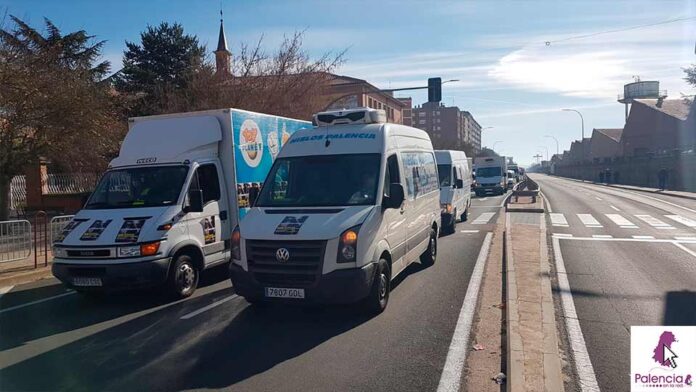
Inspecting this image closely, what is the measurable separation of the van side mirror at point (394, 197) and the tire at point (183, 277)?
3.42m

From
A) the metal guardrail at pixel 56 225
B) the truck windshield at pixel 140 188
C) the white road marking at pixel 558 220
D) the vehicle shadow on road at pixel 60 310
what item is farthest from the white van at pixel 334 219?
the white road marking at pixel 558 220

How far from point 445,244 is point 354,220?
753 centimetres

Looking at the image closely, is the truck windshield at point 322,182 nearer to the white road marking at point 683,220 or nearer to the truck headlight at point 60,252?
the truck headlight at point 60,252

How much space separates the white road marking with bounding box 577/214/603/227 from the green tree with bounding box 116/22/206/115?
2417 cm

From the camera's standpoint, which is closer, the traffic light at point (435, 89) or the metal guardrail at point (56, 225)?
the metal guardrail at point (56, 225)

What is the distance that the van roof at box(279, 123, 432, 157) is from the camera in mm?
7703

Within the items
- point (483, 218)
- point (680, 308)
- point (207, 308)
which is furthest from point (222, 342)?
point (483, 218)

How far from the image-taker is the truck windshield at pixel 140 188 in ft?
27.4

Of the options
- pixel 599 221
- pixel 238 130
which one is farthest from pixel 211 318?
pixel 599 221

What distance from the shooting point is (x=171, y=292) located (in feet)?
26.7

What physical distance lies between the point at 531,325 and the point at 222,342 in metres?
3.60

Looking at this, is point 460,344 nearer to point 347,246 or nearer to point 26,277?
point 347,246

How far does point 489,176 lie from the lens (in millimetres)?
38750

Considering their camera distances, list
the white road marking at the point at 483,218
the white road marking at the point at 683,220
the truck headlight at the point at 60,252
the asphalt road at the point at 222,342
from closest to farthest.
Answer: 1. the asphalt road at the point at 222,342
2. the truck headlight at the point at 60,252
3. the white road marking at the point at 683,220
4. the white road marking at the point at 483,218
